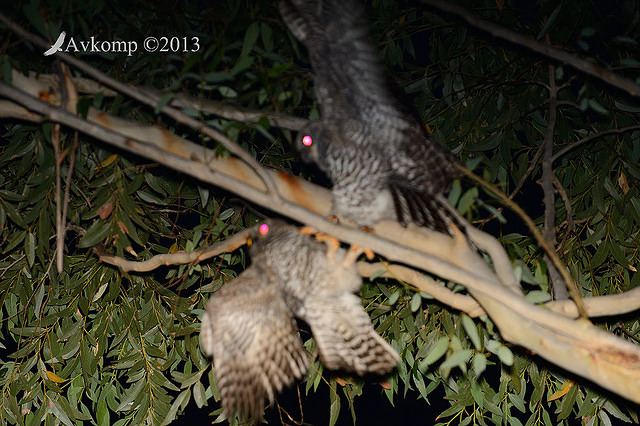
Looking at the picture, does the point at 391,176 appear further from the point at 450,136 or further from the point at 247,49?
the point at 450,136

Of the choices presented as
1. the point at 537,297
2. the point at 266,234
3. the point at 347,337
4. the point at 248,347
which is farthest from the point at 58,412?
the point at 537,297

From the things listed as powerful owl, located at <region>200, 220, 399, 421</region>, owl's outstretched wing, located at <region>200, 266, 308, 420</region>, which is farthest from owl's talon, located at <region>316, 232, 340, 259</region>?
owl's outstretched wing, located at <region>200, 266, 308, 420</region>

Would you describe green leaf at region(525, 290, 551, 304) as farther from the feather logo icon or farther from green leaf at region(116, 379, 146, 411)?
green leaf at region(116, 379, 146, 411)

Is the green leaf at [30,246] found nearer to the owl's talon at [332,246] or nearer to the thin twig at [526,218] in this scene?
the owl's talon at [332,246]

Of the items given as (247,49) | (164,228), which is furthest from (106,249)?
(247,49)

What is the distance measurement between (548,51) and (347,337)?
812 millimetres

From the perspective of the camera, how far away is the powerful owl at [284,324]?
141 cm

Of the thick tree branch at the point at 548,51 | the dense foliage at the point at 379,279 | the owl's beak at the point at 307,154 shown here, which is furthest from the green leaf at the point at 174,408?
the thick tree branch at the point at 548,51

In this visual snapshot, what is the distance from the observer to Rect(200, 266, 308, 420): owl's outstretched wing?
56.1 inches

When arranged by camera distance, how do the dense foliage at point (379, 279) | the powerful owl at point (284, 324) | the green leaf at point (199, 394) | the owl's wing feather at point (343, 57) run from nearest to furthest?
the owl's wing feather at point (343, 57) < the powerful owl at point (284, 324) < the dense foliage at point (379, 279) < the green leaf at point (199, 394)

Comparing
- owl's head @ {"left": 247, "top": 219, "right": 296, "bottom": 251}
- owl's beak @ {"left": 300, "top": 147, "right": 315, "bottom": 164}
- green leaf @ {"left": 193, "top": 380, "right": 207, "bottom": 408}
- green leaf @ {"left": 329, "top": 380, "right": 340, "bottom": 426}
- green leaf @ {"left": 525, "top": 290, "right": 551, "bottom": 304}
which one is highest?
owl's beak @ {"left": 300, "top": 147, "right": 315, "bottom": 164}

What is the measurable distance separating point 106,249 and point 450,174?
976 millimetres

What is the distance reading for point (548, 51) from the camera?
1060 mm

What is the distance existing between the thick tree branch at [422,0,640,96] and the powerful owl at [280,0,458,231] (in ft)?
0.56
